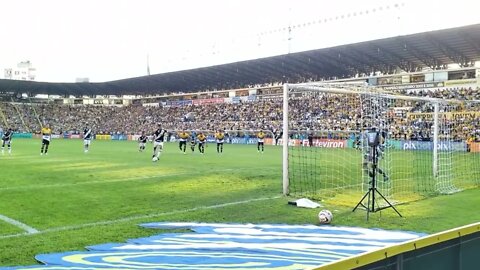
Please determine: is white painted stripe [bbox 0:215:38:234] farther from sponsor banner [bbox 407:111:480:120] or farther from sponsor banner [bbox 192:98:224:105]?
sponsor banner [bbox 192:98:224:105]

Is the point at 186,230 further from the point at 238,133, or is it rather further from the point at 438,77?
the point at 238,133

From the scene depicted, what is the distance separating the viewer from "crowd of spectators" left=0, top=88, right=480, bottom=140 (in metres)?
32.3

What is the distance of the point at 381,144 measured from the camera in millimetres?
14945

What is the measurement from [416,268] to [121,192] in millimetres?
12936

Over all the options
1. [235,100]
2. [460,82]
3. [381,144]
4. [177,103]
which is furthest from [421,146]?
[177,103]

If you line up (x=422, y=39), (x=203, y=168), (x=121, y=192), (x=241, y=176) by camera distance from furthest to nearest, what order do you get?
(x=422, y=39) < (x=203, y=168) < (x=241, y=176) < (x=121, y=192)

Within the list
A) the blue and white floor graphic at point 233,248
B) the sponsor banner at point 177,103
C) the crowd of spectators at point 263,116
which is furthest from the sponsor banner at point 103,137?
the blue and white floor graphic at point 233,248

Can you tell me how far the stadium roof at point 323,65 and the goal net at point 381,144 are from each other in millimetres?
9185

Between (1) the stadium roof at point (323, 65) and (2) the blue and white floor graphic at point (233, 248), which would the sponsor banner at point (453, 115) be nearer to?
(1) the stadium roof at point (323, 65)

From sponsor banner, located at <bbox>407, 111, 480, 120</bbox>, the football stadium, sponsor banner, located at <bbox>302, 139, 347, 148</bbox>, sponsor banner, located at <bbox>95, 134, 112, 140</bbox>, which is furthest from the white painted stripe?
sponsor banner, located at <bbox>95, 134, 112, 140</bbox>

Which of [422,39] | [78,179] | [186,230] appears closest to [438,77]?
[422,39]

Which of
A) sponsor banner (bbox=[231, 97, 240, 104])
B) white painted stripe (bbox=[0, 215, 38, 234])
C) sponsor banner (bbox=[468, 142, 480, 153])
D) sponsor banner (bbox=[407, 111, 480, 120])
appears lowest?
white painted stripe (bbox=[0, 215, 38, 234])

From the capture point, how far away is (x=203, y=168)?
76.4 ft

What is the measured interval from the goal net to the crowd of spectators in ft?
0.44
